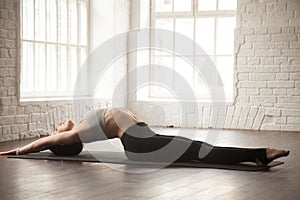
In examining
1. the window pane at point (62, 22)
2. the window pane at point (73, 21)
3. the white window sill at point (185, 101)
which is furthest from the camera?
the white window sill at point (185, 101)

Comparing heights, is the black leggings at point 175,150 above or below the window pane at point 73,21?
below

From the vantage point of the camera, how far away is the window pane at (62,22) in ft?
30.5

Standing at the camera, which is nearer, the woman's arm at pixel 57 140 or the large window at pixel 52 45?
the woman's arm at pixel 57 140

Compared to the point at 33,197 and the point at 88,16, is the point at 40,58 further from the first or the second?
the point at 33,197

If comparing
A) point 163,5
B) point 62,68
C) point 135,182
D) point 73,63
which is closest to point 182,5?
point 163,5

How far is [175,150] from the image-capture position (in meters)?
5.48

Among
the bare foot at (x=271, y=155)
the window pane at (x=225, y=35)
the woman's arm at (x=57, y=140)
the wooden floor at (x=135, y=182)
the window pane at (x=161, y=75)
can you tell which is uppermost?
the window pane at (x=225, y=35)

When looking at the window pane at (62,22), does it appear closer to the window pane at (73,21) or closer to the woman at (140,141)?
the window pane at (73,21)

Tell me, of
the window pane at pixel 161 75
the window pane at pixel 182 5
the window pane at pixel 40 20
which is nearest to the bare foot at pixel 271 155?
the window pane at pixel 40 20

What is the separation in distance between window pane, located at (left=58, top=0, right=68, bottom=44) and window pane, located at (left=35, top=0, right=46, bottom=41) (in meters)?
0.44

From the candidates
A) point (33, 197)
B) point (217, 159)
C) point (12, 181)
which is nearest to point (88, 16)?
point (217, 159)

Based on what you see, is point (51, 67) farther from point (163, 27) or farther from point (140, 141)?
point (140, 141)

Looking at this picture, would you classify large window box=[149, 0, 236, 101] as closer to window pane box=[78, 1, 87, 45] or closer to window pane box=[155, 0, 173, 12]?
window pane box=[155, 0, 173, 12]

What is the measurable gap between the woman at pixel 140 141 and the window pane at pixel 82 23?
444 centimetres
